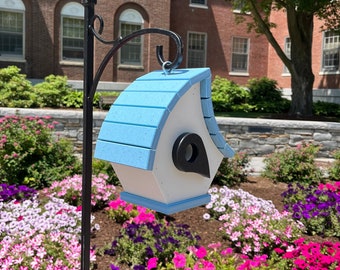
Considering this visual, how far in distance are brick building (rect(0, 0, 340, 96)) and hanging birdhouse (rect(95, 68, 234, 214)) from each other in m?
17.3

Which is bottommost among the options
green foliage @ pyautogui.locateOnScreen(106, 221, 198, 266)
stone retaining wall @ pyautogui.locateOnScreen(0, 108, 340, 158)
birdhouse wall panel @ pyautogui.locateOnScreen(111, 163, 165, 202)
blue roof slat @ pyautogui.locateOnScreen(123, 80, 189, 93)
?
green foliage @ pyautogui.locateOnScreen(106, 221, 198, 266)

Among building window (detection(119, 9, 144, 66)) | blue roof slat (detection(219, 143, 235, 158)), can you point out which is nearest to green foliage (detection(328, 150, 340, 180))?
blue roof slat (detection(219, 143, 235, 158))

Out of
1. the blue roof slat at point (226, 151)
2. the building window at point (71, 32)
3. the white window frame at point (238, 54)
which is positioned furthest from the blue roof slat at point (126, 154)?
the white window frame at point (238, 54)

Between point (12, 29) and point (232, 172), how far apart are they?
1504 cm

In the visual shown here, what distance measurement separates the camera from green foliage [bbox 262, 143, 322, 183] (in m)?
7.64

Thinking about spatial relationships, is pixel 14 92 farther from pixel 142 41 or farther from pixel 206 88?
pixel 206 88

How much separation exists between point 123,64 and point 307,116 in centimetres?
982

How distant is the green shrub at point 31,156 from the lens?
20.6ft

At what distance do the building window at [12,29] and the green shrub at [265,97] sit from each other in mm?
10772

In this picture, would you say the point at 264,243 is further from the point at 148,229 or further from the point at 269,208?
the point at 148,229

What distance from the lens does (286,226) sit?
457 centimetres

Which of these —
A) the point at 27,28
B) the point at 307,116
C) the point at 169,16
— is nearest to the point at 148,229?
the point at 307,116

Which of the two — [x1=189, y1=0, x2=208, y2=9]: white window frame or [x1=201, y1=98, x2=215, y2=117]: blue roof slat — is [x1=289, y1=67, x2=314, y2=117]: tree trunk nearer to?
[x1=189, y1=0, x2=208, y2=9]: white window frame

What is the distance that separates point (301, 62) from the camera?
14.5 metres
